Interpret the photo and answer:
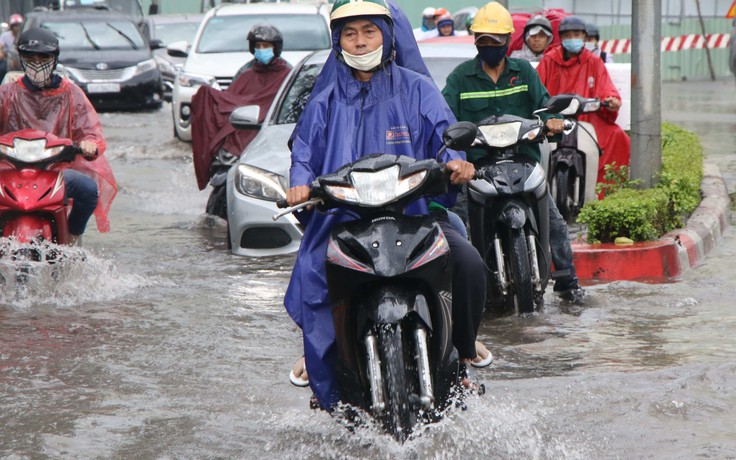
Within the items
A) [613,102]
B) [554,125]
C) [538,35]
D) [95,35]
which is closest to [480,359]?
[554,125]

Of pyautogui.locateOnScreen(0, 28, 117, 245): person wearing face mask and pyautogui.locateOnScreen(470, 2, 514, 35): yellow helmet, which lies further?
pyautogui.locateOnScreen(0, 28, 117, 245): person wearing face mask

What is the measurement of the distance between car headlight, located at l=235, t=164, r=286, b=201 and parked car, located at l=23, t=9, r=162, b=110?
13.4 meters

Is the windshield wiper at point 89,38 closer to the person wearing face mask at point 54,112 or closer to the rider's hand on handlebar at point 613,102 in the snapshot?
the rider's hand on handlebar at point 613,102

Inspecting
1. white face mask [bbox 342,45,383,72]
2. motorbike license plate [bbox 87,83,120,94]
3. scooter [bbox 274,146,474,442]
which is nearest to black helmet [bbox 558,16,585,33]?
white face mask [bbox 342,45,383,72]

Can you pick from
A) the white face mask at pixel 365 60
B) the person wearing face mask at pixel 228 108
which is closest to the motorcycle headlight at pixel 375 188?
the white face mask at pixel 365 60

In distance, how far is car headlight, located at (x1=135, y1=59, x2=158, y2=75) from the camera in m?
22.8

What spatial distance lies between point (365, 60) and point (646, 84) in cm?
497

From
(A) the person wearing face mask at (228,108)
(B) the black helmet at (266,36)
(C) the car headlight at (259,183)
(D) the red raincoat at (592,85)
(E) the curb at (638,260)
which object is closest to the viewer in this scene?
(E) the curb at (638,260)

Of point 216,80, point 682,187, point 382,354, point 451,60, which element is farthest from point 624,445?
point 216,80

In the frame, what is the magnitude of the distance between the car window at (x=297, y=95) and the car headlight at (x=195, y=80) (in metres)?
6.26

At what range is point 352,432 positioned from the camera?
498 centimetres

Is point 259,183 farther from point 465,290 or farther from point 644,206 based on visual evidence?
point 465,290

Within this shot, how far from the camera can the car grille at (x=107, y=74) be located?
22.3m

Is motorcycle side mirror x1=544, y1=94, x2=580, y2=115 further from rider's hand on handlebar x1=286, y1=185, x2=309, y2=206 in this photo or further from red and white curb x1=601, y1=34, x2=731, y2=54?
red and white curb x1=601, y1=34, x2=731, y2=54
